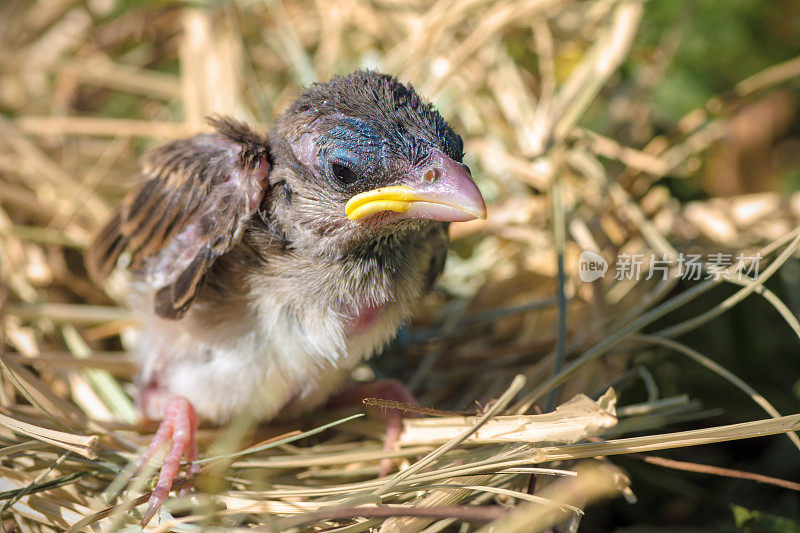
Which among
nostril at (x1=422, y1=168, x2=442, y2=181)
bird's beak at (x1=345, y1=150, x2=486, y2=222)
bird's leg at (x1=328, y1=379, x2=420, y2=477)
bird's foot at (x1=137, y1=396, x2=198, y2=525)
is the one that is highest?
nostril at (x1=422, y1=168, x2=442, y2=181)

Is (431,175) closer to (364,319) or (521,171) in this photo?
(364,319)

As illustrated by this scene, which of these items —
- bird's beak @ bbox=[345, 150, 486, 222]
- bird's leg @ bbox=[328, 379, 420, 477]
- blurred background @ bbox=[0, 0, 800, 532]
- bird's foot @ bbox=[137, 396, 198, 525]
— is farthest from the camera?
blurred background @ bbox=[0, 0, 800, 532]

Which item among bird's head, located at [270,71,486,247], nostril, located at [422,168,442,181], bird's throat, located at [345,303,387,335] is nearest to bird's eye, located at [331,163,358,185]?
bird's head, located at [270,71,486,247]

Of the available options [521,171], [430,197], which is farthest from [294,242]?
[521,171]

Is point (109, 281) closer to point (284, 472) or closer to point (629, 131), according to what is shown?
point (284, 472)

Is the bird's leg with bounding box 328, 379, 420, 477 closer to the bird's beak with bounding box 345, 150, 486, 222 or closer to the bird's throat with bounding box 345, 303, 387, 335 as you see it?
the bird's throat with bounding box 345, 303, 387, 335

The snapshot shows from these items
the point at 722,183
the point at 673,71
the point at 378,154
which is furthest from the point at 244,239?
the point at 722,183

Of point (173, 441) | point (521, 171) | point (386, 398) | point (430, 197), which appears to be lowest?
point (173, 441)
